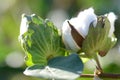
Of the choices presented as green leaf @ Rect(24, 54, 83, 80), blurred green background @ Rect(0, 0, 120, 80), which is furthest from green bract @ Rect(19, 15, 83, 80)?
blurred green background @ Rect(0, 0, 120, 80)

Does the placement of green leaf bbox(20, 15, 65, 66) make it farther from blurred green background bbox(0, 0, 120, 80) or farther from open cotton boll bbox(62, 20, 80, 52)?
blurred green background bbox(0, 0, 120, 80)

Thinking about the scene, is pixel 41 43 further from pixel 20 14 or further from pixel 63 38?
pixel 20 14

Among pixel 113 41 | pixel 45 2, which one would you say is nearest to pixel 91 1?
pixel 45 2

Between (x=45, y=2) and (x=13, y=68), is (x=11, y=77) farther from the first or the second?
(x=45, y=2)

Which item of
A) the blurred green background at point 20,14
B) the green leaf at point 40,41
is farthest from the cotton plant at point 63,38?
the blurred green background at point 20,14

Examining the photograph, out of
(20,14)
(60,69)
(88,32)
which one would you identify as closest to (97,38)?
(88,32)

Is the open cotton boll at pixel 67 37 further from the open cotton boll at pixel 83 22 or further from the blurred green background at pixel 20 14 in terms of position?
the blurred green background at pixel 20 14
